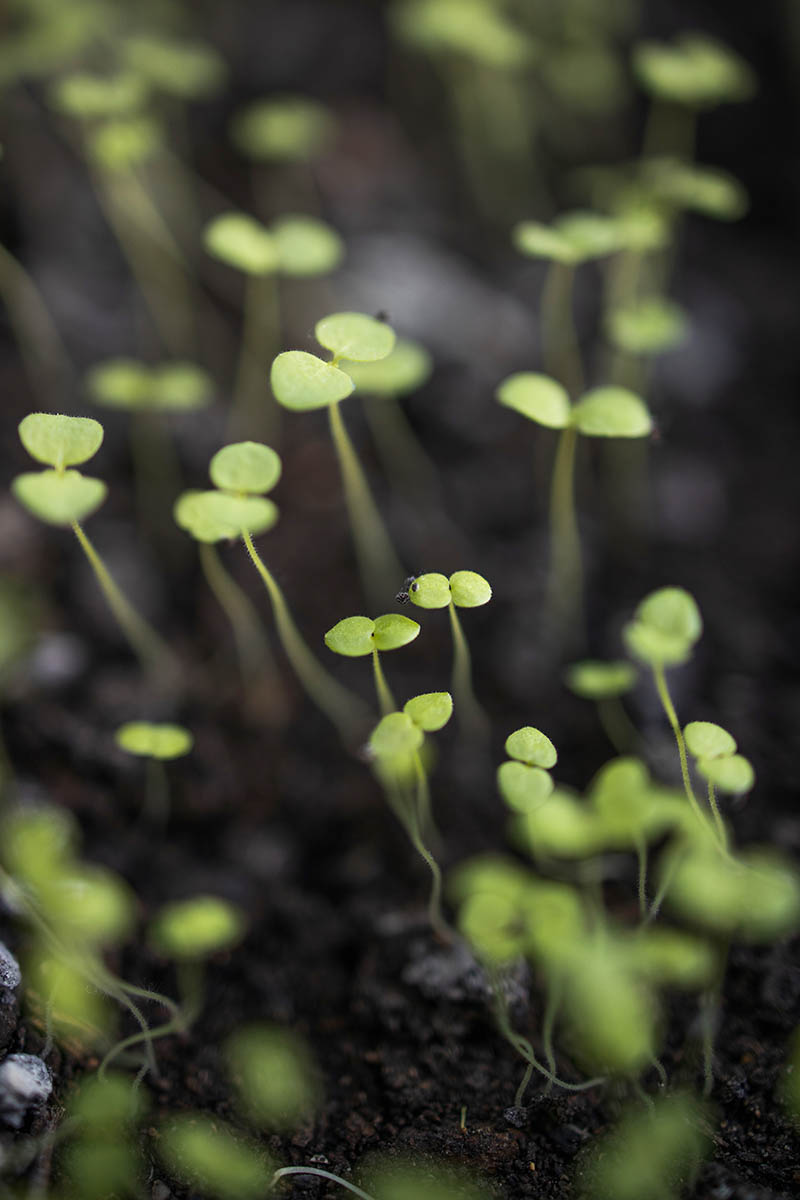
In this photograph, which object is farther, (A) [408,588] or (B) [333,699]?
(B) [333,699]

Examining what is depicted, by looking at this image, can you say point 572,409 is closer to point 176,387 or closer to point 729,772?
point 729,772

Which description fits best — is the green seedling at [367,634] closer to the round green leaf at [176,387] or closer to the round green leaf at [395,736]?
the round green leaf at [395,736]

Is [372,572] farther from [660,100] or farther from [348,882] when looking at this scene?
[660,100]

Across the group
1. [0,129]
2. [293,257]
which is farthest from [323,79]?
[293,257]

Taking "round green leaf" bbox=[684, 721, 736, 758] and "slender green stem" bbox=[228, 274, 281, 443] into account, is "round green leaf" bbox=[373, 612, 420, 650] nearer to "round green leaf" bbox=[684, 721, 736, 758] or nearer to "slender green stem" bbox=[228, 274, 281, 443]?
"round green leaf" bbox=[684, 721, 736, 758]

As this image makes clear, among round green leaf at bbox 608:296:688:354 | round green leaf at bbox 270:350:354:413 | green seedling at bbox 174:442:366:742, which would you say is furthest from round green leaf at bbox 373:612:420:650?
round green leaf at bbox 608:296:688:354

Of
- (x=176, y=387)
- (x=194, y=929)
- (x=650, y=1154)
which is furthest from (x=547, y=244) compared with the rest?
(x=650, y=1154)

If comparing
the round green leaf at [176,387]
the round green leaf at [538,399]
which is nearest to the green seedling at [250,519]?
the round green leaf at [176,387]
